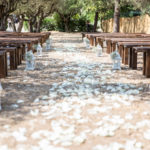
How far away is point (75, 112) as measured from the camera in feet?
13.9

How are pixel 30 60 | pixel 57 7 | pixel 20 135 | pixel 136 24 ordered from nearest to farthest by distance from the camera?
1. pixel 20 135
2. pixel 30 60
3. pixel 136 24
4. pixel 57 7

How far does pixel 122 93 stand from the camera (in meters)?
5.38

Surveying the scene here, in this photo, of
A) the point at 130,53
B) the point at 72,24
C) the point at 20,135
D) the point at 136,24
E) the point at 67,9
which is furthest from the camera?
the point at 72,24

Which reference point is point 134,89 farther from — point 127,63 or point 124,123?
point 127,63

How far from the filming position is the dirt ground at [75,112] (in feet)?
10.5

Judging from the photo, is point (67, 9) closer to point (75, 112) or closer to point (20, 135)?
point (75, 112)

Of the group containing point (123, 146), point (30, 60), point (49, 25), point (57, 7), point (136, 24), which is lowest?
point (123, 146)

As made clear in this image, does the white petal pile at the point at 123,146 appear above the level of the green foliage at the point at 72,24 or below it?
below

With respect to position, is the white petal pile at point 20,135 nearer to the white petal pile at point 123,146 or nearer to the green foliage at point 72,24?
the white petal pile at point 123,146

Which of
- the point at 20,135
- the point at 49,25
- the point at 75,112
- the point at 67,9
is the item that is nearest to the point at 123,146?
the point at 20,135

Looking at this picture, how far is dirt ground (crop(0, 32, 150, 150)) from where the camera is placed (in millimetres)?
3199

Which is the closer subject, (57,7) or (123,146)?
(123,146)

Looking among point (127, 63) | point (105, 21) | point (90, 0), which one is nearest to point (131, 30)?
point (90, 0)

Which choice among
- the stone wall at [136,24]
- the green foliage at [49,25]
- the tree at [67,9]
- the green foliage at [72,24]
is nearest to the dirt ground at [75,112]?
the stone wall at [136,24]
